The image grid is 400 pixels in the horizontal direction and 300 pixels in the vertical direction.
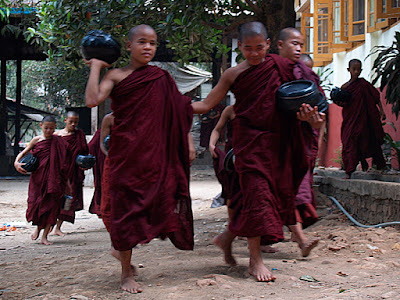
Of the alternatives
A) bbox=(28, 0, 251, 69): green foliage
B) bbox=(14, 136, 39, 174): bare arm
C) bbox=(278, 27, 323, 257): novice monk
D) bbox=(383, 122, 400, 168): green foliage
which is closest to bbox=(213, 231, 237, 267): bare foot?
bbox=(278, 27, 323, 257): novice monk

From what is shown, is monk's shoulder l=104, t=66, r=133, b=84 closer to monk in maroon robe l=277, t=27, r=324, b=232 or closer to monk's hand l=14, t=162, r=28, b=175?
monk in maroon robe l=277, t=27, r=324, b=232

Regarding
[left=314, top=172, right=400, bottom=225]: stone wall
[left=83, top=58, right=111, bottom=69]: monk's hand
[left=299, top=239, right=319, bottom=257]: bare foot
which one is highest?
[left=83, top=58, right=111, bottom=69]: monk's hand

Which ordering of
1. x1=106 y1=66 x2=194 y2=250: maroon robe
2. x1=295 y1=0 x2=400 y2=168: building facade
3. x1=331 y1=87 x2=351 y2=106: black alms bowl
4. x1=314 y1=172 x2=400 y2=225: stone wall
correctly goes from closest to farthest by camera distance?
1. x1=106 y1=66 x2=194 y2=250: maroon robe
2. x1=314 y1=172 x2=400 y2=225: stone wall
3. x1=331 y1=87 x2=351 y2=106: black alms bowl
4. x1=295 y1=0 x2=400 y2=168: building facade

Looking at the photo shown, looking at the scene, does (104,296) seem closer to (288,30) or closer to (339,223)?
(288,30)

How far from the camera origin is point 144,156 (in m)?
3.54

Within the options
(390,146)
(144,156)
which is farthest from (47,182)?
(390,146)

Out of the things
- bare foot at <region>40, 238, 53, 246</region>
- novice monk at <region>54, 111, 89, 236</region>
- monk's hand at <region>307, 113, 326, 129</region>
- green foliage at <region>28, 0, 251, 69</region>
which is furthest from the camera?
novice monk at <region>54, 111, 89, 236</region>

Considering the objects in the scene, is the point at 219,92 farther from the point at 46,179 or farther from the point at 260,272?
the point at 46,179

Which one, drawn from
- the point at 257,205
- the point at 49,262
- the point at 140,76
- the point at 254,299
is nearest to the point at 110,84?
the point at 140,76

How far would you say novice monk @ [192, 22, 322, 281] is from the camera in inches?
145


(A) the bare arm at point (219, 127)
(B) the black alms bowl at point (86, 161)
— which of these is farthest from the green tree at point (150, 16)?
(A) the bare arm at point (219, 127)

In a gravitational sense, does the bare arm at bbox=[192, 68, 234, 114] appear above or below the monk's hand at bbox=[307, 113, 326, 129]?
above

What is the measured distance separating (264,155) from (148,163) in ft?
2.72

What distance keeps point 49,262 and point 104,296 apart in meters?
1.79
